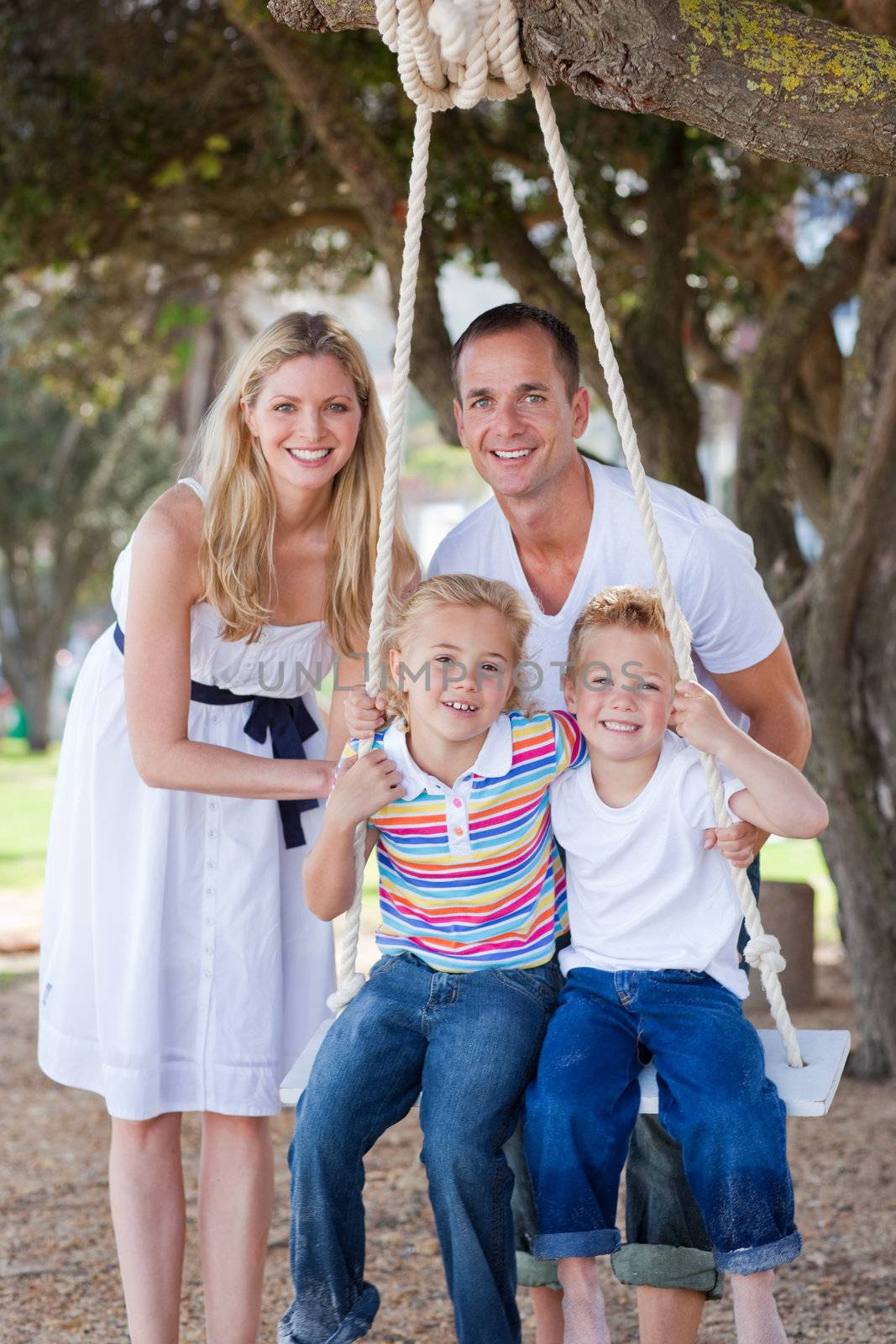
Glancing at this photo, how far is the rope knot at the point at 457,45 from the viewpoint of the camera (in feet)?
6.28

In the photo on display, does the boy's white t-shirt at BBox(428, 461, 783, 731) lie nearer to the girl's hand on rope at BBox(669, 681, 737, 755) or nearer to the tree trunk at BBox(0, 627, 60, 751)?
the girl's hand on rope at BBox(669, 681, 737, 755)

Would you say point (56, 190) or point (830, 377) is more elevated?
point (56, 190)

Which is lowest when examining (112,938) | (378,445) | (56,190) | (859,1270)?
(859,1270)

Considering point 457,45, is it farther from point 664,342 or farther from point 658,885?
point 664,342

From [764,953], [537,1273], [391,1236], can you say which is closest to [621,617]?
[764,953]

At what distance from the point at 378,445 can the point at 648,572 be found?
0.52 meters

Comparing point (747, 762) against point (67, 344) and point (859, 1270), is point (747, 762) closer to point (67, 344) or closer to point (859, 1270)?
point (859, 1270)

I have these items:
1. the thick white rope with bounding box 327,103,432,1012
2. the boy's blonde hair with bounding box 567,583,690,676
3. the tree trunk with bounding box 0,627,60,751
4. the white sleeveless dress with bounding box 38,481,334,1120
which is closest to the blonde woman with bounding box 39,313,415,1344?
the white sleeveless dress with bounding box 38,481,334,1120

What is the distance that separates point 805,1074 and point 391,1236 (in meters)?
1.71

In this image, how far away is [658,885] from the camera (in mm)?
2209

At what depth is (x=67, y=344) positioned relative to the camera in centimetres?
752

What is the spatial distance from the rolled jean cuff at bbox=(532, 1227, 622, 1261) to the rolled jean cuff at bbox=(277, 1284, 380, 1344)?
0.90 ft

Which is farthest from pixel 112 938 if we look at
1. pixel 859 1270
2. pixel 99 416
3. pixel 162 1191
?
pixel 99 416

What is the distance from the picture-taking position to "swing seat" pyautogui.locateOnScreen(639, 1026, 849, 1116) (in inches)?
79.1
